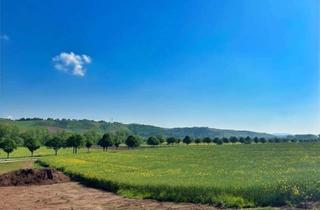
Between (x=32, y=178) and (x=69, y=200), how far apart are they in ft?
52.4

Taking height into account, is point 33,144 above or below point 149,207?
above

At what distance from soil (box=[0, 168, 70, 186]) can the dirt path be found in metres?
3.24

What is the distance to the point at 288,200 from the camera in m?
21.9

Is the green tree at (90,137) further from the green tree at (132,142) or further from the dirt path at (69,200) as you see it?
the dirt path at (69,200)

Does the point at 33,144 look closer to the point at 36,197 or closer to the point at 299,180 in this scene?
the point at 36,197

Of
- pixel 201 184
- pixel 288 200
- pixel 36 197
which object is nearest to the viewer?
pixel 288 200

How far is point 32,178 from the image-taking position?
4403 centimetres

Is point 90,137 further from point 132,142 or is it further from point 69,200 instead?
point 69,200

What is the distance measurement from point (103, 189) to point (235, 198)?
14566mm

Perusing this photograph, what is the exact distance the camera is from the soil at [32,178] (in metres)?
43.1

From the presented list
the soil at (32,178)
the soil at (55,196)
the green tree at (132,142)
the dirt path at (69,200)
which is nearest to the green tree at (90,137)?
the green tree at (132,142)

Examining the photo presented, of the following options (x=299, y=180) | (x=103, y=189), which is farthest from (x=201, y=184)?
(x=103, y=189)

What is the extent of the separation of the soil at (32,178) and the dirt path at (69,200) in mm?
3244

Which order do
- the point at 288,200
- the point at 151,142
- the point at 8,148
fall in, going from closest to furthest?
the point at 288,200, the point at 8,148, the point at 151,142
